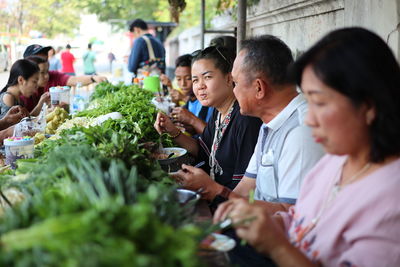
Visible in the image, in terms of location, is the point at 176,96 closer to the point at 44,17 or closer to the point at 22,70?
the point at 22,70

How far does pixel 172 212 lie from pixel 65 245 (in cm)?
49

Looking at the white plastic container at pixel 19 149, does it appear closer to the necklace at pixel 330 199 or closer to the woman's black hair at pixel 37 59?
the necklace at pixel 330 199

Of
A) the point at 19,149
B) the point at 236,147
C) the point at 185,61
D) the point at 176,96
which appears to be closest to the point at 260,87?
the point at 236,147

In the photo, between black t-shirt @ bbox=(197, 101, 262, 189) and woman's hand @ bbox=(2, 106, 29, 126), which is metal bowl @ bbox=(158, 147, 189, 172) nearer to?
black t-shirt @ bbox=(197, 101, 262, 189)

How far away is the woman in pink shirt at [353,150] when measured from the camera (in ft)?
4.48

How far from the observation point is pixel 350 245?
56.9 inches

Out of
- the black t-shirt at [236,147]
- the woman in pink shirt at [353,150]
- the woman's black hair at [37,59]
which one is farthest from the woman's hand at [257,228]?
the woman's black hair at [37,59]

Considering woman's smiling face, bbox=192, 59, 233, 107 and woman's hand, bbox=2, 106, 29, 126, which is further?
woman's hand, bbox=2, 106, 29, 126

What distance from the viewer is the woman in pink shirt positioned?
137cm

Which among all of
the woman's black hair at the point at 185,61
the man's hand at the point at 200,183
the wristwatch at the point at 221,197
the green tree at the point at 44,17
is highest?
the green tree at the point at 44,17

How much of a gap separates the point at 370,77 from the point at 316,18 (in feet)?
11.2

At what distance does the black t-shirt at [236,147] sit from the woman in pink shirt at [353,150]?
5.21ft

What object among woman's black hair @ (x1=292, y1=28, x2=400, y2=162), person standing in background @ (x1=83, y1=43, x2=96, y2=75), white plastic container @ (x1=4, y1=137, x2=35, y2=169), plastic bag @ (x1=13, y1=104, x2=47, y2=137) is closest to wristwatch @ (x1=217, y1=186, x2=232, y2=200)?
woman's black hair @ (x1=292, y1=28, x2=400, y2=162)

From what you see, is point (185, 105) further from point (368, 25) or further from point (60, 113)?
point (368, 25)
